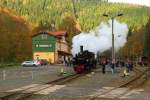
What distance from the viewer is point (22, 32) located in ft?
406

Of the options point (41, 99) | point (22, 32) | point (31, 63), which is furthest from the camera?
point (22, 32)

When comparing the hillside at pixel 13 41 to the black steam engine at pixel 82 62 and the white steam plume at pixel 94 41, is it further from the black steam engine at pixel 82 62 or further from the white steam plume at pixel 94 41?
the black steam engine at pixel 82 62

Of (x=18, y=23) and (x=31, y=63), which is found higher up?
(x=18, y=23)

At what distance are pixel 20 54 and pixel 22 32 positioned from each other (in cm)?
957

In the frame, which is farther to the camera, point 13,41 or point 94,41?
point 13,41

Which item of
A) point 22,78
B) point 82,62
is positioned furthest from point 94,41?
point 22,78

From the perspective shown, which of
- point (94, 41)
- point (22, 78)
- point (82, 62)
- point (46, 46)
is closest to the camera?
point (22, 78)

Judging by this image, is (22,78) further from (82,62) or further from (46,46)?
(46,46)

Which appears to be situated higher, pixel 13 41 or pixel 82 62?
pixel 13 41

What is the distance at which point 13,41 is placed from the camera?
110625 millimetres

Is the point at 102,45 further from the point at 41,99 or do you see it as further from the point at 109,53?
the point at 41,99

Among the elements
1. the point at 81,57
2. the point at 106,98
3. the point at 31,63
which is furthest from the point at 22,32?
the point at 106,98

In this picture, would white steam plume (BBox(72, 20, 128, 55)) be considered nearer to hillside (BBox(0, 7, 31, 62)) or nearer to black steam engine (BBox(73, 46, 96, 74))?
black steam engine (BBox(73, 46, 96, 74))

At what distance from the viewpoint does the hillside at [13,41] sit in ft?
350
